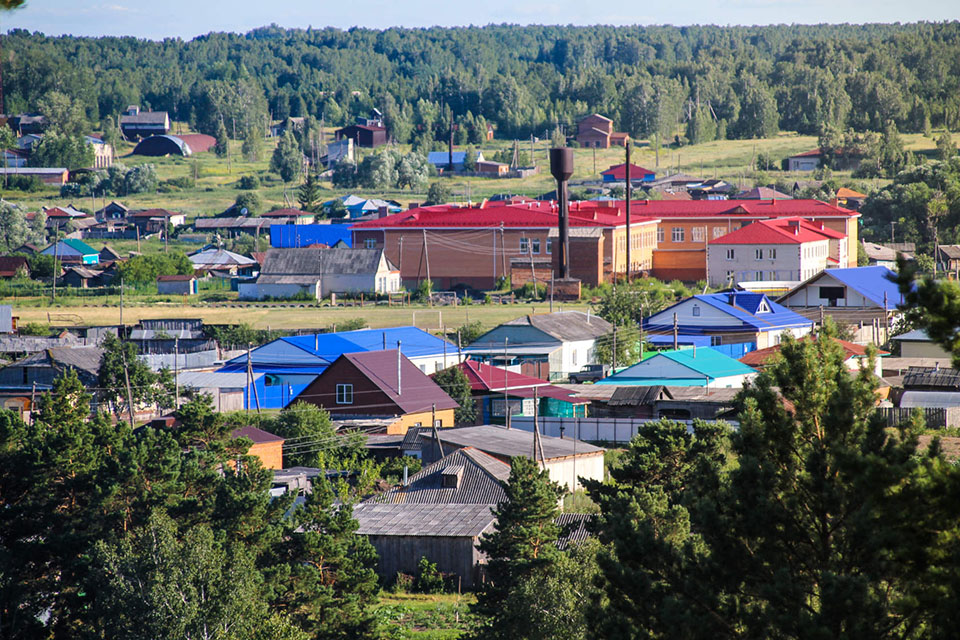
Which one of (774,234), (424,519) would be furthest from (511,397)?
(774,234)

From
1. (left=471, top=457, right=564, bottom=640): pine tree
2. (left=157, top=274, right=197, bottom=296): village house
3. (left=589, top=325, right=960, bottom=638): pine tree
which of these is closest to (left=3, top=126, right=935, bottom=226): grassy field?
(left=157, top=274, right=197, bottom=296): village house

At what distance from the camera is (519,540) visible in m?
17.4

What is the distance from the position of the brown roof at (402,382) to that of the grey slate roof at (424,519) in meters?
7.05

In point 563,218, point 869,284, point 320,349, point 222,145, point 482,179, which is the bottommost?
point 320,349

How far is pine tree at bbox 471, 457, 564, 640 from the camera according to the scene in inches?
647

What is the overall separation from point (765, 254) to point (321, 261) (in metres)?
16.8

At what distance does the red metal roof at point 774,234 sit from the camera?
171 ft

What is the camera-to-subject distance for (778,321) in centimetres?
3912

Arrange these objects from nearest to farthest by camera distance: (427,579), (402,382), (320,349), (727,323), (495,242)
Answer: (427,579) → (402,382) → (320,349) → (727,323) → (495,242)

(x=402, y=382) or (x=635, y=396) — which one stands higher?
(x=402, y=382)

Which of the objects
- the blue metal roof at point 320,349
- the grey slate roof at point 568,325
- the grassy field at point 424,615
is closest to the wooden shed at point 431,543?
the grassy field at point 424,615

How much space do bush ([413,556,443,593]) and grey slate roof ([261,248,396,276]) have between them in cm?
3275

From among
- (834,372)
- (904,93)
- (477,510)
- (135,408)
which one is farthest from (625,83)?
(834,372)

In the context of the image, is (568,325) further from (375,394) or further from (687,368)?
(375,394)
